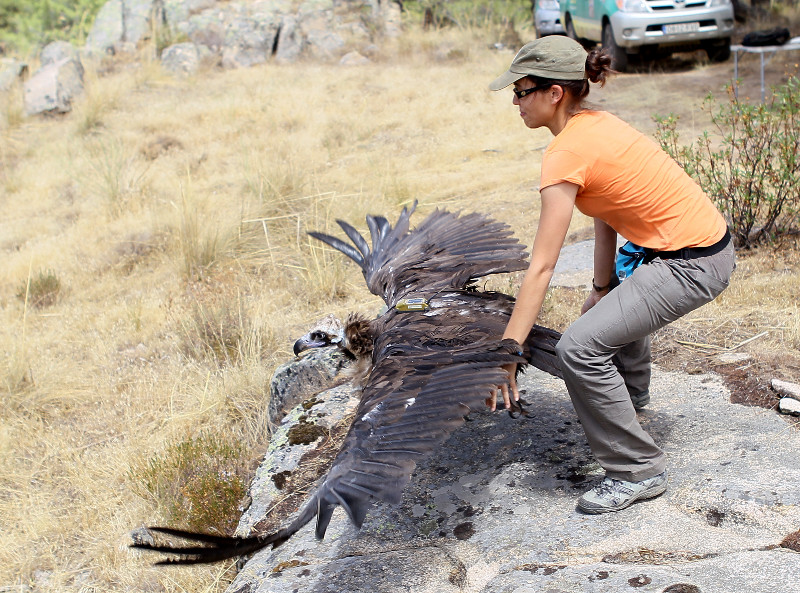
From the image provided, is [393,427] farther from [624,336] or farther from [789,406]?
[789,406]

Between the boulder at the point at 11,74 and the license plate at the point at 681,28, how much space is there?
468 inches

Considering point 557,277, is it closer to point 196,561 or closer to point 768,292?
point 768,292

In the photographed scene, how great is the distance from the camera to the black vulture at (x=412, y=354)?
8.23 ft

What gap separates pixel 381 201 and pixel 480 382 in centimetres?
588

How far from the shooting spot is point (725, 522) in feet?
9.78

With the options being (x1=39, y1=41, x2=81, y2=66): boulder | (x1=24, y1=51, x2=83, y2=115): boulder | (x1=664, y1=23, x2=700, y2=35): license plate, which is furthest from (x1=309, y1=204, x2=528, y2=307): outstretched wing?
(x1=39, y1=41, x2=81, y2=66): boulder

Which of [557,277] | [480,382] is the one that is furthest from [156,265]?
[480,382]

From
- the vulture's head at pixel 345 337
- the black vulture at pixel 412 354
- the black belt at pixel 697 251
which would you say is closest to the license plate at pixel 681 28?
the black vulture at pixel 412 354

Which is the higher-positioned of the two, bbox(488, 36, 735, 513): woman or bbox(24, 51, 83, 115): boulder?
bbox(24, 51, 83, 115): boulder

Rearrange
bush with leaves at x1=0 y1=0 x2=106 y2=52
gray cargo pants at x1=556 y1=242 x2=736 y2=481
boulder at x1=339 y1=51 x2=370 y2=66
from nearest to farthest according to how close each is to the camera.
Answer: gray cargo pants at x1=556 y1=242 x2=736 y2=481
boulder at x1=339 y1=51 x2=370 y2=66
bush with leaves at x1=0 y1=0 x2=106 y2=52

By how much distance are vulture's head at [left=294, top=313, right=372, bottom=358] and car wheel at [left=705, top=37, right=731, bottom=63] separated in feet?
37.8

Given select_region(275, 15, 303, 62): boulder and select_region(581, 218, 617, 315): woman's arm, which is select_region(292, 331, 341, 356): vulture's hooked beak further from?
select_region(275, 15, 303, 62): boulder

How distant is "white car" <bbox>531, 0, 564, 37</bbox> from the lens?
16734 millimetres

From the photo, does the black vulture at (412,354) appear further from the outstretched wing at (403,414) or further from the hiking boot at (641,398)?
the hiking boot at (641,398)
